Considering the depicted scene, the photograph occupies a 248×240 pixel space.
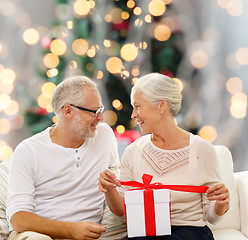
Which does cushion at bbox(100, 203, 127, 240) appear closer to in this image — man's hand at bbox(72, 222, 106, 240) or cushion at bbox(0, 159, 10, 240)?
man's hand at bbox(72, 222, 106, 240)

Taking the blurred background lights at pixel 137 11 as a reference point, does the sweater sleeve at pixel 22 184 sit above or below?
below

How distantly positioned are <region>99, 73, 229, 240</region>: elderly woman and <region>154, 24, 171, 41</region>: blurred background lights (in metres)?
1.13

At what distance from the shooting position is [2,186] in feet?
6.30

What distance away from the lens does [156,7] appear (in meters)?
2.67

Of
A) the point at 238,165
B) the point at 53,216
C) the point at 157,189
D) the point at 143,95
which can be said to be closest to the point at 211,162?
the point at 157,189

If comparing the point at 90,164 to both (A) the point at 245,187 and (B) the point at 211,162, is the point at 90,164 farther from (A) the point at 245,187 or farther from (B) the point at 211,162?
(A) the point at 245,187

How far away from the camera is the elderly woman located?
1.58 metres

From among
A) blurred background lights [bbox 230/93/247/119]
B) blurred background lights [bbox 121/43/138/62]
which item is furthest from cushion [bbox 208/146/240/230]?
blurred background lights [bbox 121/43/138/62]

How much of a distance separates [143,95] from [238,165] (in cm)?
155

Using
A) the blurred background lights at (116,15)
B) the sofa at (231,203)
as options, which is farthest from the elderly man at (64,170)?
the blurred background lights at (116,15)

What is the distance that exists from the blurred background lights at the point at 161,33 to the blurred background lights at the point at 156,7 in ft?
0.31

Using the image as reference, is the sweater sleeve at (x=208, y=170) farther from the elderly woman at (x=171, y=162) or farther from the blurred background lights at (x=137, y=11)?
the blurred background lights at (x=137, y=11)

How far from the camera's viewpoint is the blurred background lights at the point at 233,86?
2.80 metres

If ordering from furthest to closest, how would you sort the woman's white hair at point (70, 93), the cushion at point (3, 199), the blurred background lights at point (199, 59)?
the blurred background lights at point (199, 59) → the woman's white hair at point (70, 93) → the cushion at point (3, 199)
